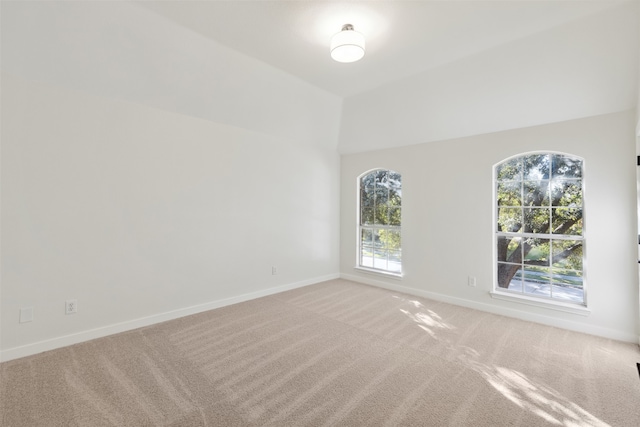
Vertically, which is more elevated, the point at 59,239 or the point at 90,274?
the point at 59,239

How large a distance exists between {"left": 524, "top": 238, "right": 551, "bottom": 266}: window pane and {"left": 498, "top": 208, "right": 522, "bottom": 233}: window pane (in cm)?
21

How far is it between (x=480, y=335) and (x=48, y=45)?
4.88 meters

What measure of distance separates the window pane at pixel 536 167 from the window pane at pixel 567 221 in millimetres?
442

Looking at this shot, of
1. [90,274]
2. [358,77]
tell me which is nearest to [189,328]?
[90,274]

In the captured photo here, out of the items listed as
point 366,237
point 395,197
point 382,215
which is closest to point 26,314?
point 366,237

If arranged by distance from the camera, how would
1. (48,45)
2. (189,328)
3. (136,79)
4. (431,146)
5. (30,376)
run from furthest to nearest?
1. (431,146)
2. (189,328)
3. (136,79)
4. (48,45)
5. (30,376)

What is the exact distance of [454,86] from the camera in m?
3.44

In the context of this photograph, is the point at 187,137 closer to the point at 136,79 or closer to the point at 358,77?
the point at 136,79

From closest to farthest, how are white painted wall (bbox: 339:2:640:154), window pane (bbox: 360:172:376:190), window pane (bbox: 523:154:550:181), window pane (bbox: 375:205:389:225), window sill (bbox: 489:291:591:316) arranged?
white painted wall (bbox: 339:2:640:154), window sill (bbox: 489:291:591:316), window pane (bbox: 523:154:550:181), window pane (bbox: 375:205:389:225), window pane (bbox: 360:172:376:190)

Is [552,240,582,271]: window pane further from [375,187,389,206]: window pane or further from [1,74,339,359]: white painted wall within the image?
[1,74,339,359]: white painted wall

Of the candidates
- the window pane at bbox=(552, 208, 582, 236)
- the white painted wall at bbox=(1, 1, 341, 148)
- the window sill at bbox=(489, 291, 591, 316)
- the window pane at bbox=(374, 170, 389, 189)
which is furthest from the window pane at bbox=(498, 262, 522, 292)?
the white painted wall at bbox=(1, 1, 341, 148)

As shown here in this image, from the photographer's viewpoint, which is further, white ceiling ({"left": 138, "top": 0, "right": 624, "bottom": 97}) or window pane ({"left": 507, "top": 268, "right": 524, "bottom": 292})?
window pane ({"left": 507, "top": 268, "right": 524, "bottom": 292})

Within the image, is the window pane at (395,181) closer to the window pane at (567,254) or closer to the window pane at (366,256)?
the window pane at (366,256)

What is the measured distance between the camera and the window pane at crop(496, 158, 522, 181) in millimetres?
3637
